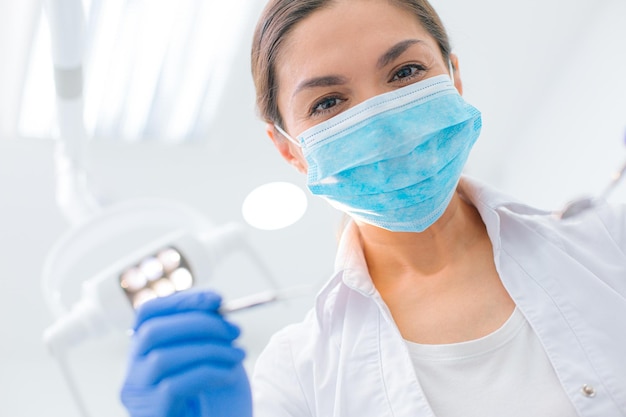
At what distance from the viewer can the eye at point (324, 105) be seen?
125 centimetres

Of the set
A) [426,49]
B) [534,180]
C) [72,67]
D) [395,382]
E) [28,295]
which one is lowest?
[534,180]

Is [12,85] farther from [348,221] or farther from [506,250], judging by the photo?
[506,250]

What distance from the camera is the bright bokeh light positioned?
6.49 feet

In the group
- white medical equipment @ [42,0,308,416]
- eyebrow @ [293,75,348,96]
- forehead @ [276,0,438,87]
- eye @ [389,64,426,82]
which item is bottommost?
white medical equipment @ [42,0,308,416]

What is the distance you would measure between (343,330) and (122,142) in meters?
1.34

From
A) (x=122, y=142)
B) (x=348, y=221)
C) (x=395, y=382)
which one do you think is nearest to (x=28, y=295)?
(x=122, y=142)

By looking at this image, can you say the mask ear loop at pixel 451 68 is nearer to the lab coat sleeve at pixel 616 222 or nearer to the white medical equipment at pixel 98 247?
the lab coat sleeve at pixel 616 222

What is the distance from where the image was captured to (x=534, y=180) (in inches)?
107

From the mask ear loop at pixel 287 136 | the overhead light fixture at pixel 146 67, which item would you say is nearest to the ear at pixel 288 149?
the mask ear loop at pixel 287 136

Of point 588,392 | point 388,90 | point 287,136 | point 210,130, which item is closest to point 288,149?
point 287,136

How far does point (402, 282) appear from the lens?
1.33 meters

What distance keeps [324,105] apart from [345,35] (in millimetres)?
138

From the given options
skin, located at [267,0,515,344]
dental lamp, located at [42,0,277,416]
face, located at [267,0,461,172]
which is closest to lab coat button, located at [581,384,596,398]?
skin, located at [267,0,515,344]

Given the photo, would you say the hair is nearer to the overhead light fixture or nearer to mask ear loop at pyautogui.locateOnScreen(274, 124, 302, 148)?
mask ear loop at pyautogui.locateOnScreen(274, 124, 302, 148)
